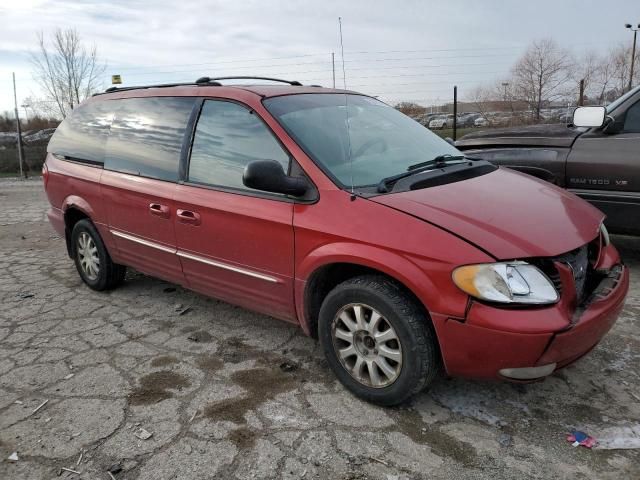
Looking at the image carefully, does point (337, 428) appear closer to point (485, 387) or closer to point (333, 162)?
point (485, 387)

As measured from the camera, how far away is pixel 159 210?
12.5 ft

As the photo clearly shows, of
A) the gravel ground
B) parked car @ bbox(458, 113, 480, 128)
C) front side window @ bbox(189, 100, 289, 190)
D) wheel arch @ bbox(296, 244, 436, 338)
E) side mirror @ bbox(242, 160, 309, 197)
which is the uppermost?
parked car @ bbox(458, 113, 480, 128)

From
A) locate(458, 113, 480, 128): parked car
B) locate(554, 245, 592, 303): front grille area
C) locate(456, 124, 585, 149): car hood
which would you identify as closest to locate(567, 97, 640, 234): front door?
locate(456, 124, 585, 149): car hood

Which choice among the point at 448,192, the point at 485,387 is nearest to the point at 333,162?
the point at 448,192

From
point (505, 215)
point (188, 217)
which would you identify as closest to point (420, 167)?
point (505, 215)

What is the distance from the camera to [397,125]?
3814 mm

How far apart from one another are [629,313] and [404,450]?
7.92 feet

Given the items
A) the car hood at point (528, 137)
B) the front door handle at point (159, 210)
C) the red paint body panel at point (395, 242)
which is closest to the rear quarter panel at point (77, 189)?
the red paint body panel at point (395, 242)

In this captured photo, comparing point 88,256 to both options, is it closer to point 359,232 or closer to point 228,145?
point 228,145

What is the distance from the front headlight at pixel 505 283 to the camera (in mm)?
2410

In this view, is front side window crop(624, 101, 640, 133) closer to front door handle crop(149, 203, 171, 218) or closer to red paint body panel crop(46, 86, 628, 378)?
red paint body panel crop(46, 86, 628, 378)

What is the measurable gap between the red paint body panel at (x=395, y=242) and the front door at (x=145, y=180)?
0.05 ft

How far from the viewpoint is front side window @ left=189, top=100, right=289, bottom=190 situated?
3.30 m

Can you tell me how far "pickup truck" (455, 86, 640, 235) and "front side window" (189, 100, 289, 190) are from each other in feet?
7.87
